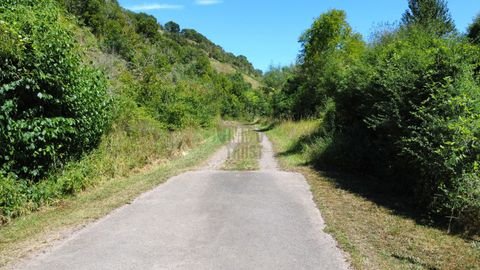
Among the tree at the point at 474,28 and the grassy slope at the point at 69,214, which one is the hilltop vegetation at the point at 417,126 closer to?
the grassy slope at the point at 69,214

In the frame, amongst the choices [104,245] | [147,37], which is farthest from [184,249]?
[147,37]

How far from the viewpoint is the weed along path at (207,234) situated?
548 centimetres

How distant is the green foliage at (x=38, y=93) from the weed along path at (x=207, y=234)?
8.23 ft

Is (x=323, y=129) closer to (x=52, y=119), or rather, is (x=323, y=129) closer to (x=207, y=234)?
(x=52, y=119)

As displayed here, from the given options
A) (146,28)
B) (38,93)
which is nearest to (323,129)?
(38,93)

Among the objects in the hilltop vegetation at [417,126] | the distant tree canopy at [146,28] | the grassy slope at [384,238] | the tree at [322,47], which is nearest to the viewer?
the grassy slope at [384,238]

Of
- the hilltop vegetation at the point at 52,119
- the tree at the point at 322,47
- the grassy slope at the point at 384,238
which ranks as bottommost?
the grassy slope at the point at 384,238

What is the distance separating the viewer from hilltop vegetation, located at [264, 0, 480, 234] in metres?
7.80

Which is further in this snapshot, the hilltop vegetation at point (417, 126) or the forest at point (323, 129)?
the forest at point (323, 129)

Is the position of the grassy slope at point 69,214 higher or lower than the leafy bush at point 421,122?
lower

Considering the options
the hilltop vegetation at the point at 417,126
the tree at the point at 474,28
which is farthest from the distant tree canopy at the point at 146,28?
the hilltop vegetation at the point at 417,126

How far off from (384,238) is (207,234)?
2769 millimetres

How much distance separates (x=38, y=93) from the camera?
9.29 meters

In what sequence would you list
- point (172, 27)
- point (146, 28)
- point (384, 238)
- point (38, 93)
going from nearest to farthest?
point (384, 238)
point (38, 93)
point (146, 28)
point (172, 27)
